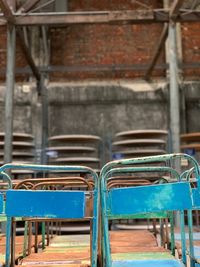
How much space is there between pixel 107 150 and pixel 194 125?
2.18 m

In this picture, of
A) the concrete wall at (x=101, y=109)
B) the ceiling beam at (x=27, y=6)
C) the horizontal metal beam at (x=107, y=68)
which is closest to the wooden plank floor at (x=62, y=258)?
the ceiling beam at (x=27, y=6)

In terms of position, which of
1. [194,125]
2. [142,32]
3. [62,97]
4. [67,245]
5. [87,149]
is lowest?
[67,245]

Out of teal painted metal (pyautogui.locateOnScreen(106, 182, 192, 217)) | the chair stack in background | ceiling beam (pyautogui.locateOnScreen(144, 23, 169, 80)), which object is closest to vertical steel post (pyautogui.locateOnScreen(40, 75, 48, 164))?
ceiling beam (pyautogui.locateOnScreen(144, 23, 169, 80))

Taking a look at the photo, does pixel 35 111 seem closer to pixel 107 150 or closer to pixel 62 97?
pixel 62 97

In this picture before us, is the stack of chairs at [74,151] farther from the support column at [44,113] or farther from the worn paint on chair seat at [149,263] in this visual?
the worn paint on chair seat at [149,263]

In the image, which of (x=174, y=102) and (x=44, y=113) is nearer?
(x=174, y=102)

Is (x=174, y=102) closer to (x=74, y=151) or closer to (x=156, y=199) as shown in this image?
(x=74, y=151)

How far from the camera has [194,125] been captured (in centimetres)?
954

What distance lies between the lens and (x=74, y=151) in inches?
333

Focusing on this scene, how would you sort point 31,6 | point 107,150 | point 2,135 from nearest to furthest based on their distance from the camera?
point 31,6 < point 2,135 < point 107,150

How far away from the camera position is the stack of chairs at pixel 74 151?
814 centimetres

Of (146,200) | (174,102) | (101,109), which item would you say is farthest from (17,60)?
(146,200)

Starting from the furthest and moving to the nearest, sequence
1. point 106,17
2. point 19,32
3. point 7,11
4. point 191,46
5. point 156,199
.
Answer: point 191,46 → point 19,32 → point 106,17 → point 7,11 → point 156,199

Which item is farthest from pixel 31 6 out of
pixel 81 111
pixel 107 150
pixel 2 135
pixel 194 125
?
pixel 194 125
